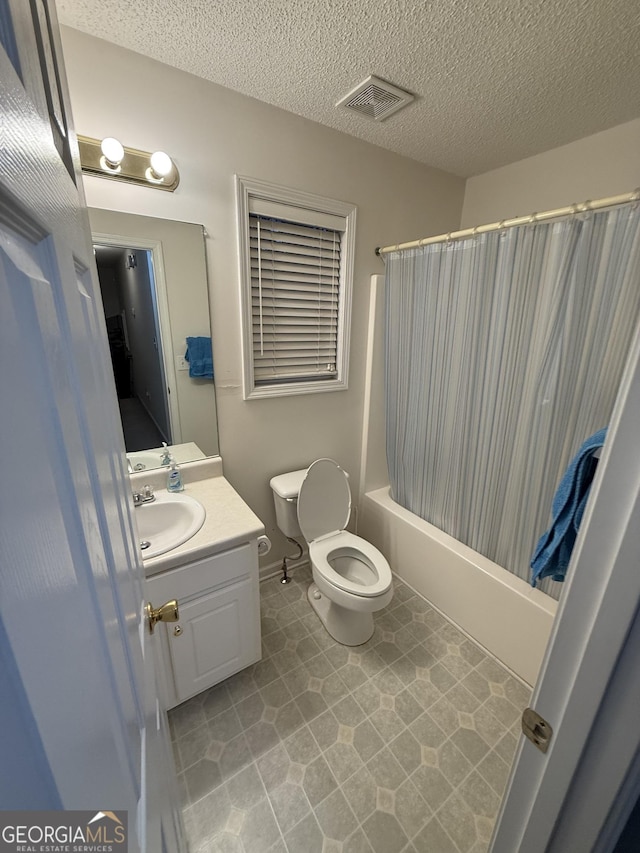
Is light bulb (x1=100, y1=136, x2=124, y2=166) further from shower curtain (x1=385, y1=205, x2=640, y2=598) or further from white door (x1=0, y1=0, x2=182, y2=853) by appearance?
shower curtain (x1=385, y1=205, x2=640, y2=598)

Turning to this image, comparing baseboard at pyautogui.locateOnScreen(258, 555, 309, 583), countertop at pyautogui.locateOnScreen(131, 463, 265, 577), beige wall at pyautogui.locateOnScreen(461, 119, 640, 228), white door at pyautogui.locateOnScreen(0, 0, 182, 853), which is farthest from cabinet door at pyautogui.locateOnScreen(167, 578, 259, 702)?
beige wall at pyautogui.locateOnScreen(461, 119, 640, 228)

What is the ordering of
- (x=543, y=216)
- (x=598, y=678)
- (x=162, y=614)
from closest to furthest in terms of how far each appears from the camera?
(x=598, y=678), (x=162, y=614), (x=543, y=216)

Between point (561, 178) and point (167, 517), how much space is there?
2.58m

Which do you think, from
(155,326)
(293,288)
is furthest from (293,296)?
(155,326)

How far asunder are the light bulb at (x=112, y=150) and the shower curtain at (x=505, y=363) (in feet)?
4.37

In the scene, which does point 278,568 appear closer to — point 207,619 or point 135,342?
point 207,619

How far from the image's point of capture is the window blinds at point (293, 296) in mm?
1724

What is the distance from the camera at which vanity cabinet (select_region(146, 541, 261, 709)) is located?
1.23m

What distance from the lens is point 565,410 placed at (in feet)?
4.56

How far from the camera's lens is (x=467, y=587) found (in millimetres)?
1765

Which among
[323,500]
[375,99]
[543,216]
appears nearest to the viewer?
[543,216]

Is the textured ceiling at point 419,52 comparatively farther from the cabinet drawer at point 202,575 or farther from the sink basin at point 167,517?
the cabinet drawer at point 202,575

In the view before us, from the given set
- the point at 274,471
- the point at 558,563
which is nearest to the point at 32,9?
the point at 558,563

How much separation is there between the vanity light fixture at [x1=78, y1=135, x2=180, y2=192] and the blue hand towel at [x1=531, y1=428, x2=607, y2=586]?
69.3 inches
